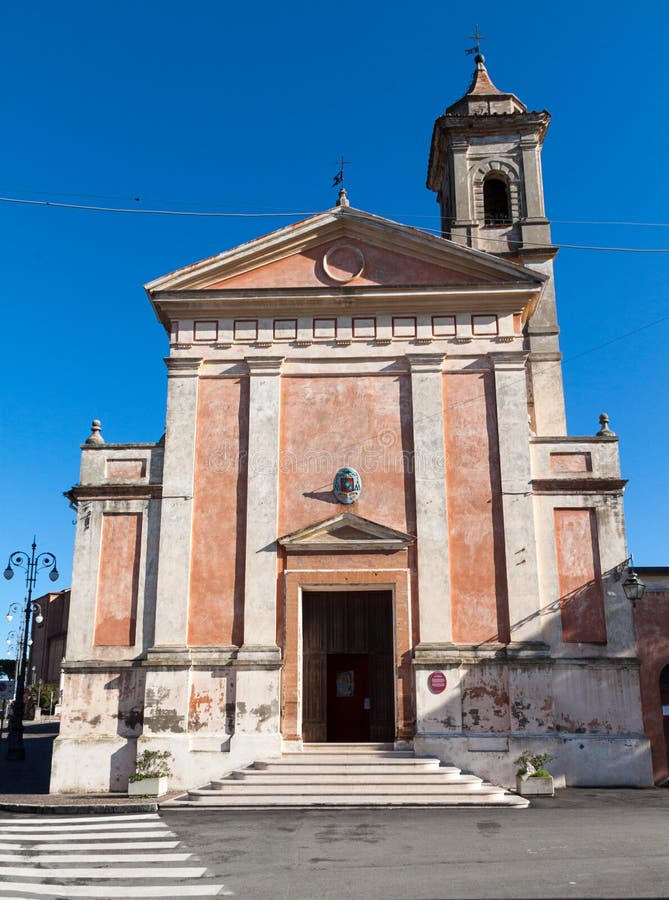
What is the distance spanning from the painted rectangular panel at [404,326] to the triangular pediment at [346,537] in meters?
4.51

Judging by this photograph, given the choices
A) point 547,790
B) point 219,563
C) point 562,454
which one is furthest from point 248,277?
point 547,790

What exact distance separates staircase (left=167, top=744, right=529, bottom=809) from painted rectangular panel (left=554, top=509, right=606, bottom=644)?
12.6ft

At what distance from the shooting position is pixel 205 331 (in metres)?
20.3

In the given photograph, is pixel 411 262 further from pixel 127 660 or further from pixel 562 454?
pixel 127 660

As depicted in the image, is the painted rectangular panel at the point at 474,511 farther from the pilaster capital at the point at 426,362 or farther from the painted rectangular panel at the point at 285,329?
the painted rectangular panel at the point at 285,329

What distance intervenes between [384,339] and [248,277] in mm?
3611

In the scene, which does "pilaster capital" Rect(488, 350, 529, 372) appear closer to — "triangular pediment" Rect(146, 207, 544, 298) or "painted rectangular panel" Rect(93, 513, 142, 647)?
"triangular pediment" Rect(146, 207, 544, 298)

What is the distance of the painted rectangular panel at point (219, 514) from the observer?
60.5ft

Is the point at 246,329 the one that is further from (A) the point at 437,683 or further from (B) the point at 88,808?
(B) the point at 88,808

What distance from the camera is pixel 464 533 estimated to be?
736 inches

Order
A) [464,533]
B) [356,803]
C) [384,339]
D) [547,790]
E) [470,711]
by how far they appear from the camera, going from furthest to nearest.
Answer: [384,339] → [464,533] → [470,711] → [547,790] → [356,803]

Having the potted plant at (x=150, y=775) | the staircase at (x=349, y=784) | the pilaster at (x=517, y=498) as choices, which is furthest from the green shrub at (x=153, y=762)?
the pilaster at (x=517, y=498)

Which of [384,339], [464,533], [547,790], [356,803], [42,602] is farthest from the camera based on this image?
[42,602]

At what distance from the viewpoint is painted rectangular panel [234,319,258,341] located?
20156 millimetres
